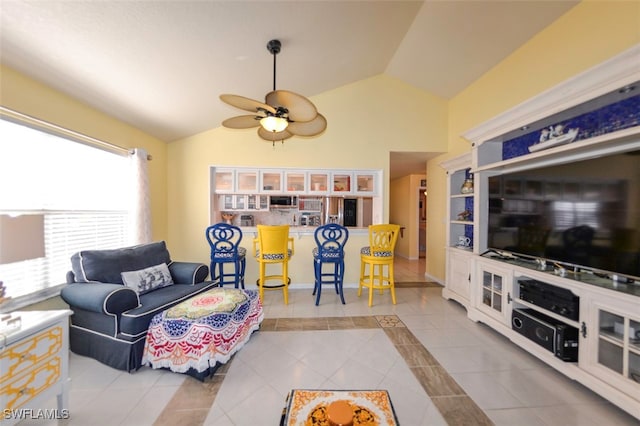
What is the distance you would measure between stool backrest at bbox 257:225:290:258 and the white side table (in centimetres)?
191

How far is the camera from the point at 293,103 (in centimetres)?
191

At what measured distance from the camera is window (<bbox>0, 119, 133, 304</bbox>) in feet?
6.32

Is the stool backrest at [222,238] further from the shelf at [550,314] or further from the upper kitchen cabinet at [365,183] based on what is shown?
the shelf at [550,314]

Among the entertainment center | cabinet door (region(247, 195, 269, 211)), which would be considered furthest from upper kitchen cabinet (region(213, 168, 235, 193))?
the entertainment center

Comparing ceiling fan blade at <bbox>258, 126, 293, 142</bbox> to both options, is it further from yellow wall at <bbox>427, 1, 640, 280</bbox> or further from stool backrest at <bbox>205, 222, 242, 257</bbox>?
yellow wall at <bbox>427, 1, 640, 280</bbox>

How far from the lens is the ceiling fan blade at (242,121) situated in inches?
86.6

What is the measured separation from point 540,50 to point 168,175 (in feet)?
17.4

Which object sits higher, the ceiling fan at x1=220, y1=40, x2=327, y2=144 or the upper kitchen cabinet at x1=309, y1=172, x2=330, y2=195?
the ceiling fan at x1=220, y1=40, x2=327, y2=144

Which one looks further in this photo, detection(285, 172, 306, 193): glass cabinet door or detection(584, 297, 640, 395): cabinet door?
detection(285, 172, 306, 193): glass cabinet door

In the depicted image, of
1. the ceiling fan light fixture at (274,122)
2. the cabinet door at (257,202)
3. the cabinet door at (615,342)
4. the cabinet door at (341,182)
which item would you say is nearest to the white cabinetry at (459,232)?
the cabinet door at (615,342)

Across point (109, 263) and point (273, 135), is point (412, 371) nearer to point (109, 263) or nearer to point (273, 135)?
point (273, 135)

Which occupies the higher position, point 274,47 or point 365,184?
point 274,47

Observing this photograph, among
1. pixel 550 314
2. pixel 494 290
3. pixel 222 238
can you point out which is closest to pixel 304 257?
pixel 222 238

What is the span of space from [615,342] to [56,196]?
4685mm
